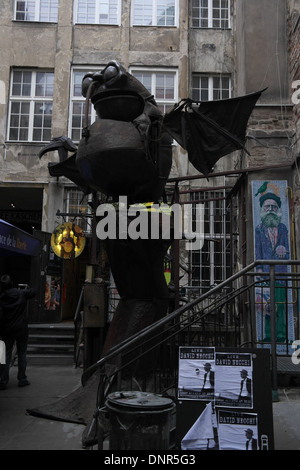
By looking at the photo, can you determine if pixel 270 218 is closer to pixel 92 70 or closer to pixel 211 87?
pixel 211 87

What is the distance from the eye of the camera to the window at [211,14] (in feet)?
52.0

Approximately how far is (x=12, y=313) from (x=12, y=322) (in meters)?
0.16

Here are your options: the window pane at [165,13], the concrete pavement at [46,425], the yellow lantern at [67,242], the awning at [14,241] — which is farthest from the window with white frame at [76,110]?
the concrete pavement at [46,425]

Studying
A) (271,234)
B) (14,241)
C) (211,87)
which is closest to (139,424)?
(14,241)

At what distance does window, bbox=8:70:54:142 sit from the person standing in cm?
881

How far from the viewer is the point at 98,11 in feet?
51.6

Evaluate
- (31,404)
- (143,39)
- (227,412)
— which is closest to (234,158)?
(143,39)

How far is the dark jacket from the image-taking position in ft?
24.7

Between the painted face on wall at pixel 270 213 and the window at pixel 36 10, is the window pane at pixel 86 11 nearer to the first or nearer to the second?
the window at pixel 36 10

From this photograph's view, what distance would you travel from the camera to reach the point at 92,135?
5.75m

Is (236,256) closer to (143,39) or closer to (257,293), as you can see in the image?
(257,293)

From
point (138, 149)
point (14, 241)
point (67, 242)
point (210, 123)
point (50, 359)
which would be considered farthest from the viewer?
point (67, 242)
